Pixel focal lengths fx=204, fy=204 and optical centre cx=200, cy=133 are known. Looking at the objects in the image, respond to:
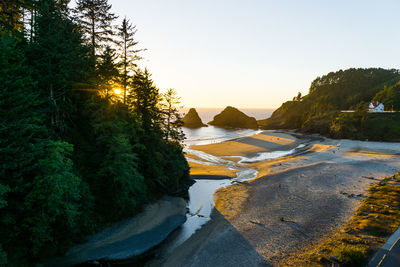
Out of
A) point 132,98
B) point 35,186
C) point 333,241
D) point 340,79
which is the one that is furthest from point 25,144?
point 340,79

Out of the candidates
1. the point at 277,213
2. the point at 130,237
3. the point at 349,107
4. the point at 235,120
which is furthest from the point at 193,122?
the point at 130,237

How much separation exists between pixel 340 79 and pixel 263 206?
6661 inches

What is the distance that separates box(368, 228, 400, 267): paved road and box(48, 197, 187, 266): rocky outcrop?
16622mm

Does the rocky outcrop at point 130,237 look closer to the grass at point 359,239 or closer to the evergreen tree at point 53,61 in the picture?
the evergreen tree at point 53,61

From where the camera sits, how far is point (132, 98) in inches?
1120

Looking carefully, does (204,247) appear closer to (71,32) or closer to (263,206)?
(263,206)

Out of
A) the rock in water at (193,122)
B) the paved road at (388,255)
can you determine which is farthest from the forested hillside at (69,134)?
the rock in water at (193,122)

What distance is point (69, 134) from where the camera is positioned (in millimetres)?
20781

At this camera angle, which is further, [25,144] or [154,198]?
[154,198]

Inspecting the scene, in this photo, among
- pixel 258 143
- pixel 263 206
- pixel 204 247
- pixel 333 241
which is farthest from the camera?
pixel 258 143

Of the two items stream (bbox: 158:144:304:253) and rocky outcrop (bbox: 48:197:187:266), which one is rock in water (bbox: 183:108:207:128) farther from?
rocky outcrop (bbox: 48:197:187:266)

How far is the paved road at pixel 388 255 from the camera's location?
12500 mm

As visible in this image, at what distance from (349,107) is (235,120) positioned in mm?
68675

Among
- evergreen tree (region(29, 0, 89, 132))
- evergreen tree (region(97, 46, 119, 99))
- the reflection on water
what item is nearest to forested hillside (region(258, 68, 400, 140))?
the reflection on water
